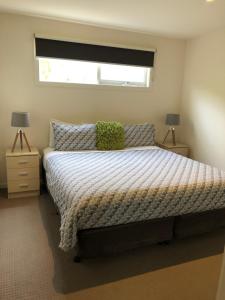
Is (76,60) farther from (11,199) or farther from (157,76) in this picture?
(11,199)

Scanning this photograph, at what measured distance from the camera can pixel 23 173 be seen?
10.3ft

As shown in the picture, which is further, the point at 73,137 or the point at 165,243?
the point at 73,137

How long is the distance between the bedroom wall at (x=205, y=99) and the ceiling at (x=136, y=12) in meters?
0.32

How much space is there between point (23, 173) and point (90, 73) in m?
1.82

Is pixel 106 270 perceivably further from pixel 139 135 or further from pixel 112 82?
pixel 112 82

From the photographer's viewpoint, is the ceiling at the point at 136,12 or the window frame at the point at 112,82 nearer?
the ceiling at the point at 136,12

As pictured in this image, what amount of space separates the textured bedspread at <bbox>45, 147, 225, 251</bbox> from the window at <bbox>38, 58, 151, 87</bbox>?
4.64 ft

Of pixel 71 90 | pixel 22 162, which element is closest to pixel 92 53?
pixel 71 90

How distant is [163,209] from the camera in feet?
6.86

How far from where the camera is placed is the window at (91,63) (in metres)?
3.34

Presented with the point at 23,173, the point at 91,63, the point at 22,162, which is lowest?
the point at 23,173

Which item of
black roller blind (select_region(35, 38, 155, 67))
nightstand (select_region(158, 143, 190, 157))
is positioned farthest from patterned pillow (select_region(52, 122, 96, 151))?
nightstand (select_region(158, 143, 190, 157))

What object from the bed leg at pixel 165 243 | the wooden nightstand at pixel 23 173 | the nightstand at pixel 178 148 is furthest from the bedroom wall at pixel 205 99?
the wooden nightstand at pixel 23 173

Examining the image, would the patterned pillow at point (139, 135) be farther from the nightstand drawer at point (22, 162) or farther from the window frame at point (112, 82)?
the nightstand drawer at point (22, 162)
